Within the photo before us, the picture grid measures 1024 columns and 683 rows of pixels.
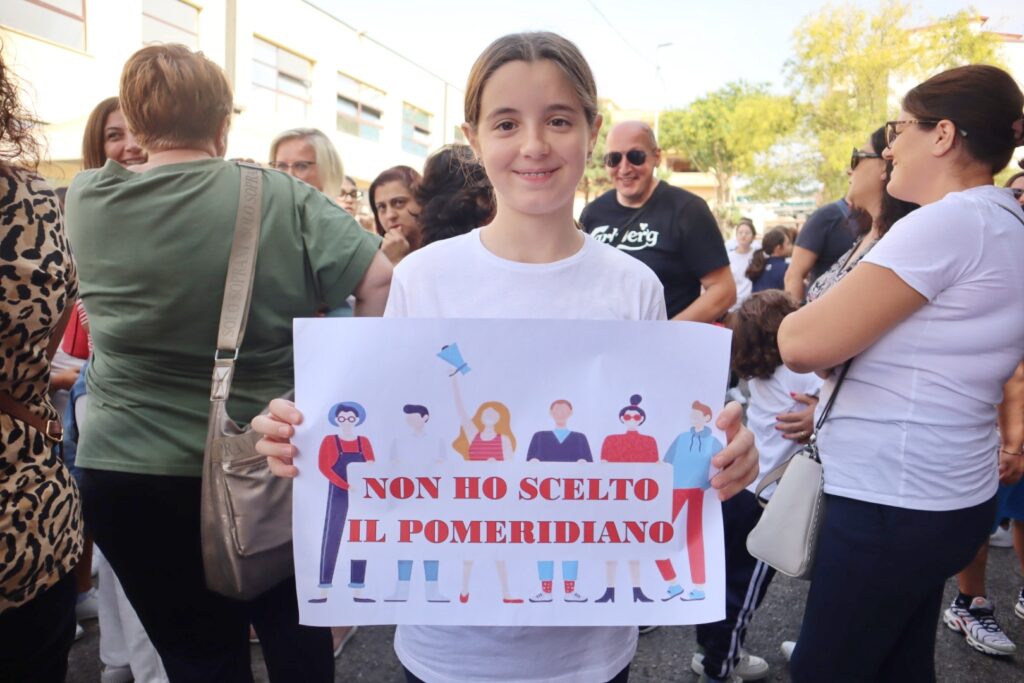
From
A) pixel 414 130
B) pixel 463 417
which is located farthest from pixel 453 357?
pixel 414 130

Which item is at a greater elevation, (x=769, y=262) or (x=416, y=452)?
(x=769, y=262)

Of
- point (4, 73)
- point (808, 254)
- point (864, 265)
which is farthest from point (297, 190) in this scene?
point (808, 254)

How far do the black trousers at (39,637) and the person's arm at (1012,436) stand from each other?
2693 mm

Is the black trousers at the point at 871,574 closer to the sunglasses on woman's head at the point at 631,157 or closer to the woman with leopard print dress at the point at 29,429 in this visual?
the woman with leopard print dress at the point at 29,429

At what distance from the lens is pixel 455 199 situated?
7.29ft

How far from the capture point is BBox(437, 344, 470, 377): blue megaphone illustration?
3.94 ft

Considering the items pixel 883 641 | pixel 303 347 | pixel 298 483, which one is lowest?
pixel 883 641

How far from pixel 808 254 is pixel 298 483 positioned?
13.0 ft

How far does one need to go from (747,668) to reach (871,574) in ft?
4.52

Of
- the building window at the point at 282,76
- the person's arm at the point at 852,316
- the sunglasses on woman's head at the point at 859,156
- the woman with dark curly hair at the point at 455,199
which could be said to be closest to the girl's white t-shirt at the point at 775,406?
the sunglasses on woman's head at the point at 859,156

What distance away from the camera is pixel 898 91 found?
22.5m

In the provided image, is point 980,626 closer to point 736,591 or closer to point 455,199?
point 736,591

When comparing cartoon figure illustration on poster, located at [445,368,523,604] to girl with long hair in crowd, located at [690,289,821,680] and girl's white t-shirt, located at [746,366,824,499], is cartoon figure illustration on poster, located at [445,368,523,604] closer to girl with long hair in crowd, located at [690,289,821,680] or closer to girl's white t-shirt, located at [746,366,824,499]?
girl with long hair in crowd, located at [690,289,821,680]

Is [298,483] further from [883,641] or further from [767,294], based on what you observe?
[767,294]
